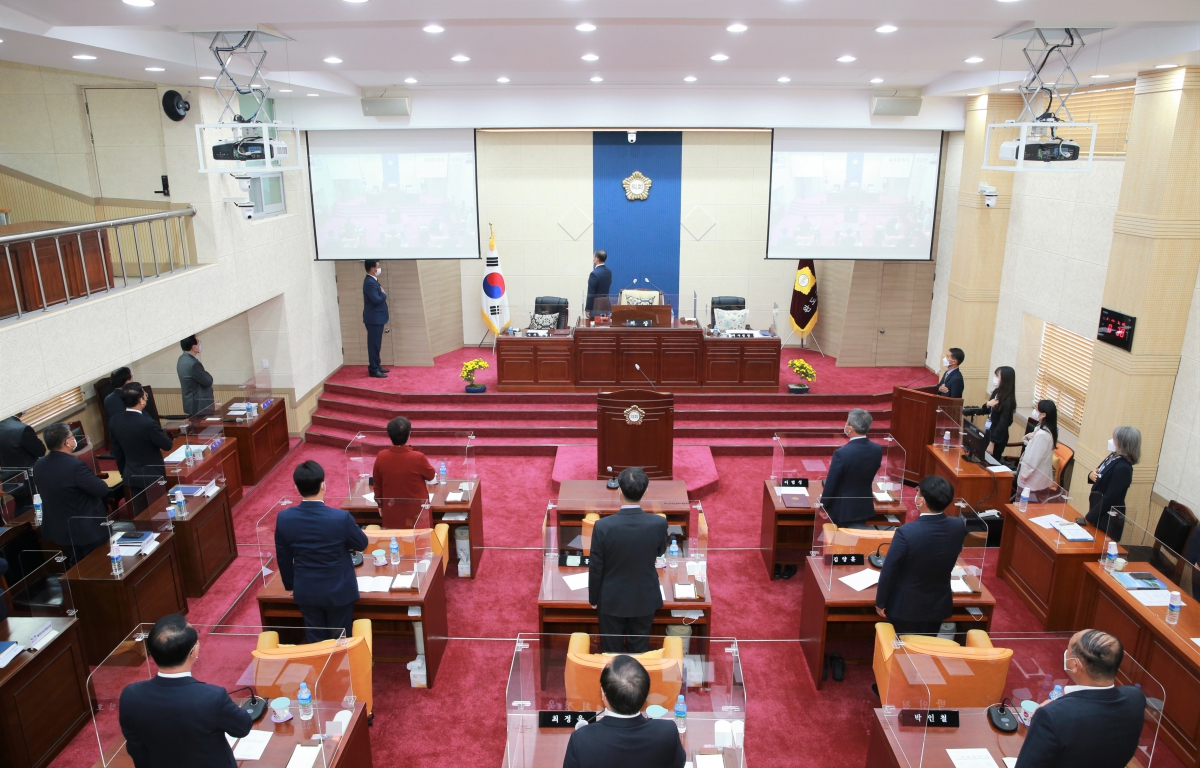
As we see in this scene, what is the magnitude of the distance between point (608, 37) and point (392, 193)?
5.90 m

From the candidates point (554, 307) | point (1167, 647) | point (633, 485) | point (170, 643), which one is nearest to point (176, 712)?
point (170, 643)

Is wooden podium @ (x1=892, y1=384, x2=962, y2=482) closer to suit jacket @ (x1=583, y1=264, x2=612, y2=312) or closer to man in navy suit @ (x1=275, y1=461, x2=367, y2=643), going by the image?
suit jacket @ (x1=583, y1=264, x2=612, y2=312)

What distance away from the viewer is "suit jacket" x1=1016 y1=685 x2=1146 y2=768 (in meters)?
3.33

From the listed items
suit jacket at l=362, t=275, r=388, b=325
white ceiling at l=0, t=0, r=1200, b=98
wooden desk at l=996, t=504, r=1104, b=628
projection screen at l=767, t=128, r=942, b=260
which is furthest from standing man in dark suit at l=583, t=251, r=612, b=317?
wooden desk at l=996, t=504, r=1104, b=628

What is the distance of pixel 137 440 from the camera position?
730 cm

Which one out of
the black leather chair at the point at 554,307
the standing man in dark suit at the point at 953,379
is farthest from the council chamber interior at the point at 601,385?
the black leather chair at the point at 554,307

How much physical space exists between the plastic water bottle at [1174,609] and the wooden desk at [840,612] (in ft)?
3.50

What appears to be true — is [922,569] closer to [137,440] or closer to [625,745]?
[625,745]

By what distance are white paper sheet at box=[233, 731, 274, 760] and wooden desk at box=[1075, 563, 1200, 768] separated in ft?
17.5

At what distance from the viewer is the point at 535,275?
540 inches

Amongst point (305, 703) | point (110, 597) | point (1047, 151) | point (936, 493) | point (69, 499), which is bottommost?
point (110, 597)

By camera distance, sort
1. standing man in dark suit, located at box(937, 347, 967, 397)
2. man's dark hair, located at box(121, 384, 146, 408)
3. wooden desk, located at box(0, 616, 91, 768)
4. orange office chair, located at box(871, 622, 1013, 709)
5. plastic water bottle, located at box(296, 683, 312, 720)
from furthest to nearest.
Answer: standing man in dark suit, located at box(937, 347, 967, 397)
man's dark hair, located at box(121, 384, 146, 408)
wooden desk, located at box(0, 616, 91, 768)
orange office chair, located at box(871, 622, 1013, 709)
plastic water bottle, located at box(296, 683, 312, 720)

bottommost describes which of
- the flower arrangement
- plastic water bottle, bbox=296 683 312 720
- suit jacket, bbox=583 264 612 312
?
plastic water bottle, bbox=296 683 312 720

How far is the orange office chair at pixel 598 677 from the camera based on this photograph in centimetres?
409
